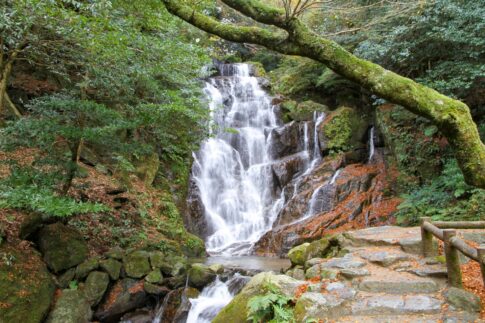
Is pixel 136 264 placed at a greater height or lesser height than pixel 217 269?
greater

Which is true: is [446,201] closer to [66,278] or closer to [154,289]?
[154,289]

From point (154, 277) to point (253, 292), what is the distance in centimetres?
369

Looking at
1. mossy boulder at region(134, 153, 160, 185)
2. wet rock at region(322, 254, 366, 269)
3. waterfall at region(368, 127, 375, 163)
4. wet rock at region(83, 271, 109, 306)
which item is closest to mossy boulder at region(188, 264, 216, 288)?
wet rock at region(83, 271, 109, 306)

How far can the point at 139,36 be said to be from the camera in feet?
23.7

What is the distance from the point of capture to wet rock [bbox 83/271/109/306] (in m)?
7.13

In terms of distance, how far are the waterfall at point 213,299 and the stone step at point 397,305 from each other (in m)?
3.85

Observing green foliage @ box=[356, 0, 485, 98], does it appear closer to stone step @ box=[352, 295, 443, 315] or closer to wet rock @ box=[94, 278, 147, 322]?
stone step @ box=[352, 295, 443, 315]

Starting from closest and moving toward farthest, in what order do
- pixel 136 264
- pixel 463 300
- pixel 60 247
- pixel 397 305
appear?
pixel 463 300 < pixel 397 305 < pixel 60 247 < pixel 136 264

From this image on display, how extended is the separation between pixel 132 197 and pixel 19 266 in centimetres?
403

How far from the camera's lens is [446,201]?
986 centimetres

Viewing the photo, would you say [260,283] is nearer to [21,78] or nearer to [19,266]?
[19,266]

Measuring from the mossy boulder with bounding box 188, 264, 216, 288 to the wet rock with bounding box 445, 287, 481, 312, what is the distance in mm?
5058

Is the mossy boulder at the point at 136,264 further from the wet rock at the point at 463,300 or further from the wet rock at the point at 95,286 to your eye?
the wet rock at the point at 463,300

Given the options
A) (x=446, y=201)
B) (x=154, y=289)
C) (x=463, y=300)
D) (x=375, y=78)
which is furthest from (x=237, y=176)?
(x=463, y=300)
